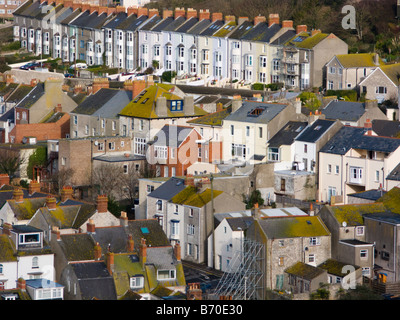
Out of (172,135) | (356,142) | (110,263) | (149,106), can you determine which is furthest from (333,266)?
(149,106)

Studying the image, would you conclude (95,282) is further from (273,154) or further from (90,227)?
(273,154)

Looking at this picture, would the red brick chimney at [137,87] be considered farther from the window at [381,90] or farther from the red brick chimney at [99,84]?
the window at [381,90]

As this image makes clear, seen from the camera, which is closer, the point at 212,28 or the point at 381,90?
the point at 381,90

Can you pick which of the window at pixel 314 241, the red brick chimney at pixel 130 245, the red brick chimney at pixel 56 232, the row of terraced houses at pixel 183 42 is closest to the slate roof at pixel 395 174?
the window at pixel 314 241

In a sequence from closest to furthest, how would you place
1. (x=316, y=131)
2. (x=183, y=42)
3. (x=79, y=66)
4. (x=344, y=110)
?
1. (x=316, y=131)
2. (x=344, y=110)
3. (x=183, y=42)
4. (x=79, y=66)

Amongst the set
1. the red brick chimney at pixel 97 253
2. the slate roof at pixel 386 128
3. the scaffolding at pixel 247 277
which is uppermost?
the slate roof at pixel 386 128

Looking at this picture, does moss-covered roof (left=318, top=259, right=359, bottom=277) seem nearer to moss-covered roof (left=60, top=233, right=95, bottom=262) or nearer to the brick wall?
moss-covered roof (left=60, top=233, right=95, bottom=262)
